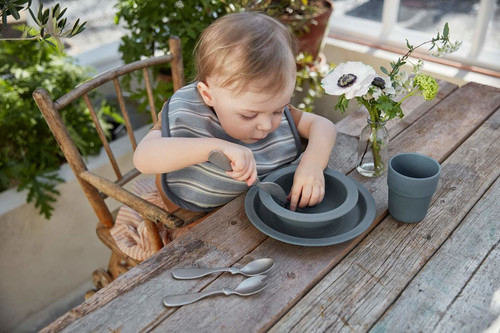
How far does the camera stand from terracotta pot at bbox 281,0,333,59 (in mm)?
2256

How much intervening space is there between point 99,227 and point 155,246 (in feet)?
1.23

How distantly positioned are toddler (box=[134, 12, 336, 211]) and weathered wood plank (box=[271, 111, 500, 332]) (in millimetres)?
189

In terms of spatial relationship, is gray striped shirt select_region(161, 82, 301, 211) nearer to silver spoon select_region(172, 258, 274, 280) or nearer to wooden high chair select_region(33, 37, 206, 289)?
wooden high chair select_region(33, 37, 206, 289)

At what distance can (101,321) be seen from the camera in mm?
841

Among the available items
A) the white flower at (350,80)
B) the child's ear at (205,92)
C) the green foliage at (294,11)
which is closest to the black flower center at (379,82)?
the white flower at (350,80)

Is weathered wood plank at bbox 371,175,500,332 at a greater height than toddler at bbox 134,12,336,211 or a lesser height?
lesser

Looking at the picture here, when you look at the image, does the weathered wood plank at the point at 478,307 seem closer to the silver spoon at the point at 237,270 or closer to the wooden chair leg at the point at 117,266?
the silver spoon at the point at 237,270

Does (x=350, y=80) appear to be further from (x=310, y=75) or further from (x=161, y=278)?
(x=310, y=75)

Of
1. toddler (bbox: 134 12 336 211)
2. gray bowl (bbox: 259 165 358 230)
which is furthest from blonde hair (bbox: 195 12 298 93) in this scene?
gray bowl (bbox: 259 165 358 230)

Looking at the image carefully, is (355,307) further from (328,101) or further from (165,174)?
(328,101)

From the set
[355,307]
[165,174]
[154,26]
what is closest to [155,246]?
[165,174]

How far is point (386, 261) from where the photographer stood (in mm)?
944

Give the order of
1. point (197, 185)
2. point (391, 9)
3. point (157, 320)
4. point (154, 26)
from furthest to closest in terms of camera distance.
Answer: point (391, 9)
point (154, 26)
point (197, 185)
point (157, 320)

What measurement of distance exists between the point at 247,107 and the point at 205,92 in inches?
5.7
